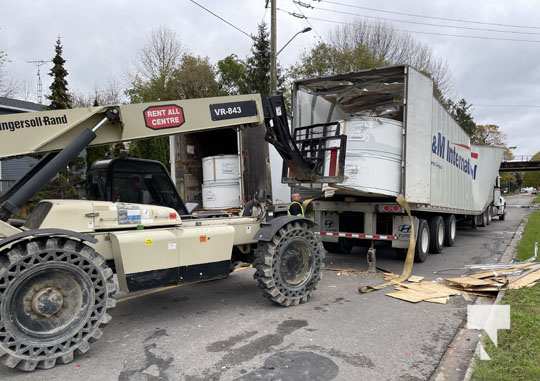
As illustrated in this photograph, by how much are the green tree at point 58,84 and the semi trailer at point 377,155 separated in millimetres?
17938

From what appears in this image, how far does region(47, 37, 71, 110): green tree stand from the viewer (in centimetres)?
2348

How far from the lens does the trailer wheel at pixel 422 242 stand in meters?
9.89

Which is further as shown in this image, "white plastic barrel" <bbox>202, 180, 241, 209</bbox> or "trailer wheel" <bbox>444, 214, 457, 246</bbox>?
"trailer wheel" <bbox>444, 214, 457, 246</bbox>

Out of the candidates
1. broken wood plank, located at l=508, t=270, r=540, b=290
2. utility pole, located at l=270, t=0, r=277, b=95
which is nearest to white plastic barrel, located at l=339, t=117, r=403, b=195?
broken wood plank, located at l=508, t=270, r=540, b=290

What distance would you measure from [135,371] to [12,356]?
3.55 ft

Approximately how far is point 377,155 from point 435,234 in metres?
3.78

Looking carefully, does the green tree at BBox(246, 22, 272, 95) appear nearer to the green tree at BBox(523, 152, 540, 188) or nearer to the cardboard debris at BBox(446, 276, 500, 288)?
the cardboard debris at BBox(446, 276, 500, 288)

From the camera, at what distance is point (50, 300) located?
4.35 m

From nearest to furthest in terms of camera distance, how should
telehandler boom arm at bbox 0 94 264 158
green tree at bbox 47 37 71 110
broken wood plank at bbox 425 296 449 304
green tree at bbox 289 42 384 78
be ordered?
telehandler boom arm at bbox 0 94 264 158, broken wood plank at bbox 425 296 449 304, green tree at bbox 47 37 71 110, green tree at bbox 289 42 384 78

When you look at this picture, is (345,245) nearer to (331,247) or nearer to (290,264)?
(331,247)

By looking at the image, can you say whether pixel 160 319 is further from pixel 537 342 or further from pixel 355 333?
pixel 537 342

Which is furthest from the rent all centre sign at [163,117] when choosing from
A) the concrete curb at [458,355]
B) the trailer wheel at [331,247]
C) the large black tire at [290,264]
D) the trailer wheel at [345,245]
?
the trailer wheel at [331,247]

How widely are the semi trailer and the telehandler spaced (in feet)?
6.44

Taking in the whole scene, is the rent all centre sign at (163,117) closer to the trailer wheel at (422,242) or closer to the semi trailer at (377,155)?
Result: the semi trailer at (377,155)
